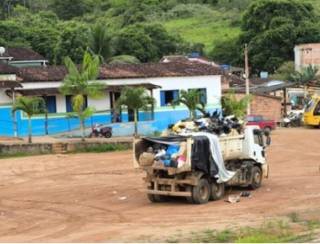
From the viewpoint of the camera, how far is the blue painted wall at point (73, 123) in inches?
1508

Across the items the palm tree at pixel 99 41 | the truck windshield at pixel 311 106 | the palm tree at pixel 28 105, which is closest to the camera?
the palm tree at pixel 28 105

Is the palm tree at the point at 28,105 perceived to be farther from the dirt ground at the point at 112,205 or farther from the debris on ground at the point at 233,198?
the debris on ground at the point at 233,198

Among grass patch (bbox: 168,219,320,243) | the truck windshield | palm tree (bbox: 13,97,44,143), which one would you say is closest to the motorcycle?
the truck windshield

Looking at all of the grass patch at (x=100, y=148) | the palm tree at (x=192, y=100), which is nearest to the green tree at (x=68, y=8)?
the palm tree at (x=192, y=100)

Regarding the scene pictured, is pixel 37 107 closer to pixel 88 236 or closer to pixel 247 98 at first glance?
pixel 247 98

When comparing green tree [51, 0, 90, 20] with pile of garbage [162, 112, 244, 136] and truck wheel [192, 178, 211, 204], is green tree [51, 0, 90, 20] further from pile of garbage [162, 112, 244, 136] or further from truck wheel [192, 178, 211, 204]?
truck wheel [192, 178, 211, 204]

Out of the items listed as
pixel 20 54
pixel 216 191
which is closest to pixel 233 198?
pixel 216 191

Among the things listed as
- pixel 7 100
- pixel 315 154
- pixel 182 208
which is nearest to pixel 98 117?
pixel 7 100

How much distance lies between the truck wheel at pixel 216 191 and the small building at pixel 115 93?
20027 millimetres

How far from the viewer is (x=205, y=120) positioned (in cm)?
1995

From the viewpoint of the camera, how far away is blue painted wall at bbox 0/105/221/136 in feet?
126

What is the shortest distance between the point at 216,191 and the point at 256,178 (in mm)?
2087

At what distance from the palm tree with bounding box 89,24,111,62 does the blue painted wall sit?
865 inches

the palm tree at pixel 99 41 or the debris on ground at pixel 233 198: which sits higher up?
the palm tree at pixel 99 41
